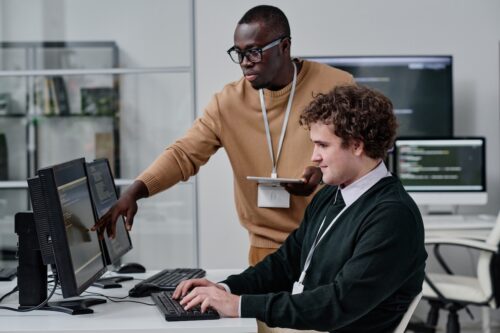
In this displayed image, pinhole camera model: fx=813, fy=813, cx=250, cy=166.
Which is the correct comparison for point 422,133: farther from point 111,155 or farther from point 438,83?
point 111,155

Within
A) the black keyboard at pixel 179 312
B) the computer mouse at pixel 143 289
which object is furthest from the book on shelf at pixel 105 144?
the black keyboard at pixel 179 312

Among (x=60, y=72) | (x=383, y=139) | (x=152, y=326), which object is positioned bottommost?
(x=152, y=326)

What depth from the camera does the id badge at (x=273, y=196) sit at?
8.92 ft

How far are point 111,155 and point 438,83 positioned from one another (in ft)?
6.72

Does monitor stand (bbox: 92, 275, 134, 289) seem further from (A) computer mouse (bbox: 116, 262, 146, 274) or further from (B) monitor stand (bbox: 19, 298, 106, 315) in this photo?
(B) monitor stand (bbox: 19, 298, 106, 315)

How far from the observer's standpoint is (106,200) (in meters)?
2.55

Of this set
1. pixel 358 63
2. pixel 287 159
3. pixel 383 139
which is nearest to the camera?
pixel 383 139

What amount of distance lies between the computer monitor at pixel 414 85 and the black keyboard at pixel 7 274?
8.49 ft

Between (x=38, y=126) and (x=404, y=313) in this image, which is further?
(x=38, y=126)

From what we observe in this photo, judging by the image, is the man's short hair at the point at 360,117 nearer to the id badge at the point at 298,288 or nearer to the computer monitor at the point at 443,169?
the id badge at the point at 298,288

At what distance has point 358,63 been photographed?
4.84 m

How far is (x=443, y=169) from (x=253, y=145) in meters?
2.13

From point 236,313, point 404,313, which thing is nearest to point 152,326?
point 236,313

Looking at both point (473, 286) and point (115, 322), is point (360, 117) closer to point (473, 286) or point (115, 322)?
point (115, 322)
